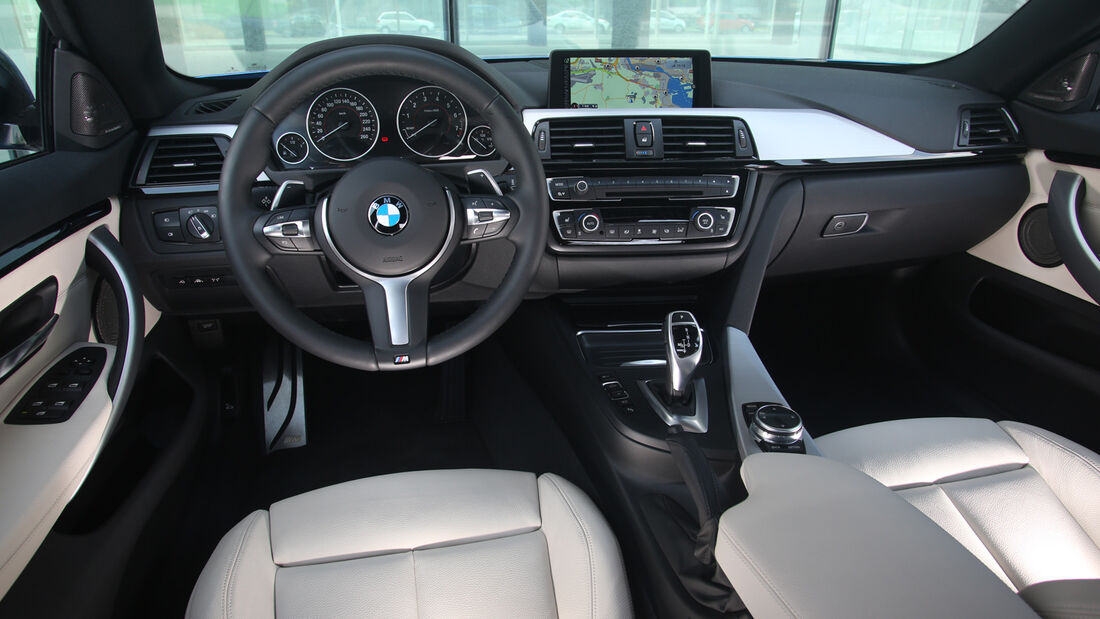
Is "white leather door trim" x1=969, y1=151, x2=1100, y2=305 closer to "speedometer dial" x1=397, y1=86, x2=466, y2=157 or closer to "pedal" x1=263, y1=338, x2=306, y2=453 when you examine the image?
"speedometer dial" x1=397, y1=86, x2=466, y2=157

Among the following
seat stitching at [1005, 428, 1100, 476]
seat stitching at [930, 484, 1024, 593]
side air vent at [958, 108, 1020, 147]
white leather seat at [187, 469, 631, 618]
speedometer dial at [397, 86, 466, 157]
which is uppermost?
speedometer dial at [397, 86, 466, 157]

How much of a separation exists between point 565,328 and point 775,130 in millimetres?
818

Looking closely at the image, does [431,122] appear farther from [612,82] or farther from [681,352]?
[681,352]

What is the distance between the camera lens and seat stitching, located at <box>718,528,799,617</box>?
0.60 m

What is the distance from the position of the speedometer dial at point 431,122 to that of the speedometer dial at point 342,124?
7cm

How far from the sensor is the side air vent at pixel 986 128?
2.04m

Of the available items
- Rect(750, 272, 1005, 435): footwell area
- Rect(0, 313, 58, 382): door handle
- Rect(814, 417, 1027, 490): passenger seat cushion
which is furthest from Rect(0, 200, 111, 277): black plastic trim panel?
Rect(750, 272, 1005, 435): footwell area

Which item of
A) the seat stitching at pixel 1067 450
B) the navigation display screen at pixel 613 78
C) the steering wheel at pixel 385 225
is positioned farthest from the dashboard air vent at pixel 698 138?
the seat stitching at pixel 1067 450

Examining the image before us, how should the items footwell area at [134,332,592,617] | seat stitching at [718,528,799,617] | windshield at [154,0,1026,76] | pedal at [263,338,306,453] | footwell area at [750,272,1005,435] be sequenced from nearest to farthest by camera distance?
seat stitching at [718,528,799,617], footwell area at [134,332,592,617], pedal at [263,338,306,453], windshield at [154,0,1026,76], footwell area at [750,272,1005,435]

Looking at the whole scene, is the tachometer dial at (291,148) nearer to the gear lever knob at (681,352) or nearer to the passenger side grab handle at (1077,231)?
the gear lever knob at (681,352)

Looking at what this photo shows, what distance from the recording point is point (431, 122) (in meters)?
1.55

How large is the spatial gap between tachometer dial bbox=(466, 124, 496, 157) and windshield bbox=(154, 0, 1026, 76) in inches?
24.3

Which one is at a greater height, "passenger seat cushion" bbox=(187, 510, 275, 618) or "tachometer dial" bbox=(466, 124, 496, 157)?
"tachometer dial" bbox=(466, 124, 496, 157)

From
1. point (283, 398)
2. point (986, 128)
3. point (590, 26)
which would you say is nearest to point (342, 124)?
point (283, 398)
